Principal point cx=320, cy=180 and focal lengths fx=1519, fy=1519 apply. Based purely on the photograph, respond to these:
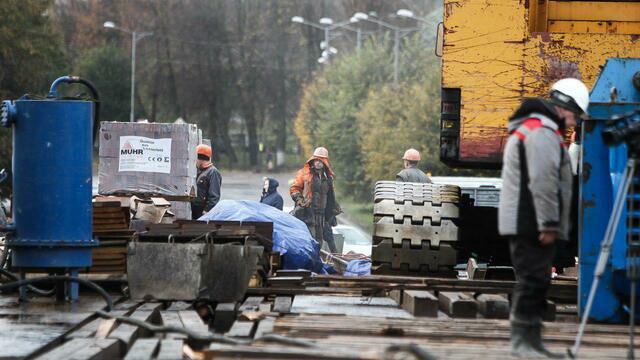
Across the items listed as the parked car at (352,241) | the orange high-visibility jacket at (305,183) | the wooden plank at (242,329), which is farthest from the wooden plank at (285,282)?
the parked car at (352,241)

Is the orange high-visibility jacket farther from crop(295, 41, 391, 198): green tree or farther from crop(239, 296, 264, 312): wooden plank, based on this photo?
crop(295, 41, 391, 198): green tree

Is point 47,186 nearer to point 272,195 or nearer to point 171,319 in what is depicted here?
point 171,319

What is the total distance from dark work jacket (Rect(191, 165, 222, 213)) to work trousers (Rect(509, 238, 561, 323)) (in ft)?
35.1

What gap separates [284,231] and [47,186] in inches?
169

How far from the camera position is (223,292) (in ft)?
38.9

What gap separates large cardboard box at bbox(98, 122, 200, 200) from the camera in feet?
62.4

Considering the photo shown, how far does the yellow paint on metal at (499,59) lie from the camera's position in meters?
13.0

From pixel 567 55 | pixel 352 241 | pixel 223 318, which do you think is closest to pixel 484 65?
pixel 567 55

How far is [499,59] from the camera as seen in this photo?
13016mm

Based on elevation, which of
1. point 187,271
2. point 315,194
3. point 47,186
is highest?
point 47,186

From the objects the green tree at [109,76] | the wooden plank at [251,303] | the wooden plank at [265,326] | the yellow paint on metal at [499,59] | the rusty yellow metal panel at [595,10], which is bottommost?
the wooden plank at [251,303]

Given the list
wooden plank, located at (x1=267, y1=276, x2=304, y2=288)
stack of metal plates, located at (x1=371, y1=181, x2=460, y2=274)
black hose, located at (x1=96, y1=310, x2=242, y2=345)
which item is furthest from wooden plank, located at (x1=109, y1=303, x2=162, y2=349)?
stack of metal plates, located at (x1=371, y1=181, x2=460, y2=274)

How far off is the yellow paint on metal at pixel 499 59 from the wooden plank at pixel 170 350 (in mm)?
4632

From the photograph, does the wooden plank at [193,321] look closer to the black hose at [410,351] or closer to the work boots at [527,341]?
the black hose at [410,351]
